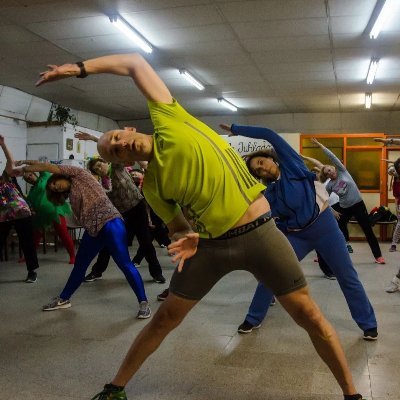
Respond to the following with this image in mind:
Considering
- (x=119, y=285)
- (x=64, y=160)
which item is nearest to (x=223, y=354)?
(x=119, y=285)

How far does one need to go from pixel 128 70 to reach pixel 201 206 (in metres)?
0.72

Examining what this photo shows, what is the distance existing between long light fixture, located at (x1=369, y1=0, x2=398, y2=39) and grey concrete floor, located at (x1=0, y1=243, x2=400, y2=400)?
3378 millimetres

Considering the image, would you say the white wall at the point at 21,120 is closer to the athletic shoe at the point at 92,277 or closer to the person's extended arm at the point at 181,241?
the athletic shoe at the point at 92,277

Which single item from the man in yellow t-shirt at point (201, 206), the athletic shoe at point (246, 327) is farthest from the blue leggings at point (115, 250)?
the man in yellow t-shirt at point (201, 206)

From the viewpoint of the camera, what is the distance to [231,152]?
7.16ft

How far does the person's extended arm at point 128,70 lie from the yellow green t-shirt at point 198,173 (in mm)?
55

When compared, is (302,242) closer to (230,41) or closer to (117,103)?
(230,41)

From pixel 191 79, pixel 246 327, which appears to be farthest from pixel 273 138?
pixel 191 79

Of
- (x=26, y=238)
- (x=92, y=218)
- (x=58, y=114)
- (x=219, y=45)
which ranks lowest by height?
(x=26, y=238)

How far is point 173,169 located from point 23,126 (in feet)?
30.9

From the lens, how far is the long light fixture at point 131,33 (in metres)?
6.11

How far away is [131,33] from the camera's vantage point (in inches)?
259

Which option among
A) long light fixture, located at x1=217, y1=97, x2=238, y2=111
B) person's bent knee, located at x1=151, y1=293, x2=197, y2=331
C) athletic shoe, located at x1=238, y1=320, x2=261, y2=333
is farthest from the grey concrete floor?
long light fixture, located at x1=217, y1=97, x2=238, y2=111

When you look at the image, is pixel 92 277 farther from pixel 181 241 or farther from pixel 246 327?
pixel 181 241
